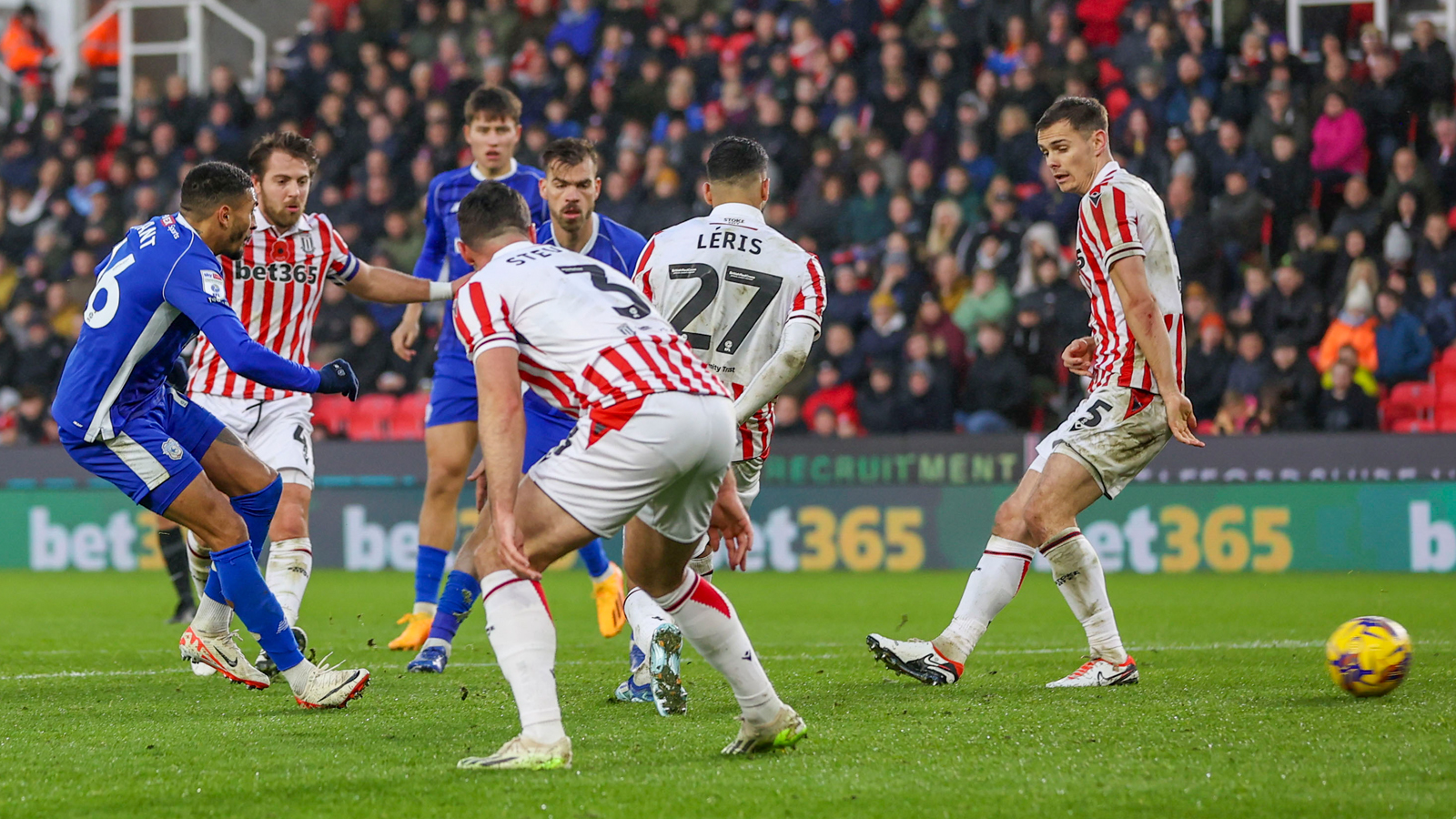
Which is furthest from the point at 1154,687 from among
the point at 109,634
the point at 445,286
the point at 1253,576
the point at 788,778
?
the point at 1253,576

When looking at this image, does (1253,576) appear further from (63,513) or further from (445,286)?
(63,513)

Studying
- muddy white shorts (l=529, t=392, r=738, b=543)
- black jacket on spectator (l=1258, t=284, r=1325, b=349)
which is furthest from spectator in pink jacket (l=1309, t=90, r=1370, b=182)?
muddy white shorts (l=529, t=392, r=738, b=543)

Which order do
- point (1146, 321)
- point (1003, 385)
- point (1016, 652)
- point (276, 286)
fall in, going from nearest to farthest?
point (1146, 321) → point (276, 286) → point (1016, 652) → point (1003, 385)

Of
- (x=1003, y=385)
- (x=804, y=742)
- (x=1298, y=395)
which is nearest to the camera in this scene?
(x=804, y=742)

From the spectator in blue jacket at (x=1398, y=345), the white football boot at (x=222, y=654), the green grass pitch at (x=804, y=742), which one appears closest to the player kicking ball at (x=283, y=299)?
the white football boot at (x=222, y=654)

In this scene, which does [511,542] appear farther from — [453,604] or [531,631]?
[453,604]

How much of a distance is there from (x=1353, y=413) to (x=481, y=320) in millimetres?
10314

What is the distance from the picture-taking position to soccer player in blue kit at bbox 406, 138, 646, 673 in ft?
22.9

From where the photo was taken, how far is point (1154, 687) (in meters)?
6.28

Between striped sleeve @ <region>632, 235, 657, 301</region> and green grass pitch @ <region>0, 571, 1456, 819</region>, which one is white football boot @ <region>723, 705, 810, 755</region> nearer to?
green grass pitch @ <region>0, 571, 1456, 819</region>

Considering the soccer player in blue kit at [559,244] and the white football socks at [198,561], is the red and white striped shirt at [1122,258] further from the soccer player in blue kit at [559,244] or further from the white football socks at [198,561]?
the white football socks at [198,561]

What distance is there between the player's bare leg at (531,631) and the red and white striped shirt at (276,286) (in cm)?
328

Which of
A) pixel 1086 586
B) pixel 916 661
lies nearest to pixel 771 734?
Answer: pixel 916 661

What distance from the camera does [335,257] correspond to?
7.52m
